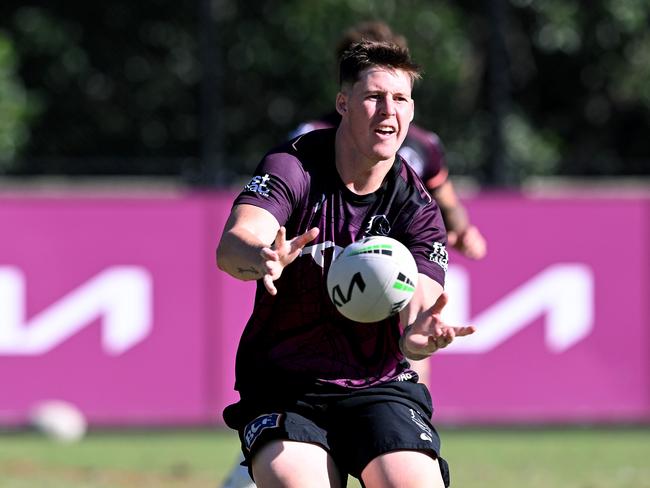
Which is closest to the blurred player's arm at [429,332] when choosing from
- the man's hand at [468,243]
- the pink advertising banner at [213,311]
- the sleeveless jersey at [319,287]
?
the sleeveless jersey at [319,287]

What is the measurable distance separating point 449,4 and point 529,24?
45.4 inches

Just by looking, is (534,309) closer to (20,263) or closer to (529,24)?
(20,263)

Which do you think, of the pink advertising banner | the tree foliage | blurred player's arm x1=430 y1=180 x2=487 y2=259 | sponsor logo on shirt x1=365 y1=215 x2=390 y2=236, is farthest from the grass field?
the tree foliage

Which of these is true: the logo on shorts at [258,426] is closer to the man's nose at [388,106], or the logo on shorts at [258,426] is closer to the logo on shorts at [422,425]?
the logo on shorts at [422,425]

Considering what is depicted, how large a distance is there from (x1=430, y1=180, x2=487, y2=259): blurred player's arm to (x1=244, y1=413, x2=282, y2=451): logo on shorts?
2.58 meters

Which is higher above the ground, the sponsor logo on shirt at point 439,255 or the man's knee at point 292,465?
the sponsor logo on shirt at point 439,255

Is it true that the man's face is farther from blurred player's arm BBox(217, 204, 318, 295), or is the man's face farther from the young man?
blurred player's arm BBox(217, 204, 318, 295)

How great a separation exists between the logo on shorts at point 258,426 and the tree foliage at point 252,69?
13413 mm

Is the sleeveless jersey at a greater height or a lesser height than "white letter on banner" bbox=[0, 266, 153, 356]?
greater

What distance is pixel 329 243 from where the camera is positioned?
5.30m

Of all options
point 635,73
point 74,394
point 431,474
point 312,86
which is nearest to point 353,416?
point 431,474

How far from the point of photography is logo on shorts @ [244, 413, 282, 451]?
5.25m

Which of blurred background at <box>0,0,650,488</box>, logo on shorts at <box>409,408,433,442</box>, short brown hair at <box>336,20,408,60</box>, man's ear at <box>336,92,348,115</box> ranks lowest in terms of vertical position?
blurred background at <box>0,0,650,488</box>

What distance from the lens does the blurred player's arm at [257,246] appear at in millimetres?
4777
